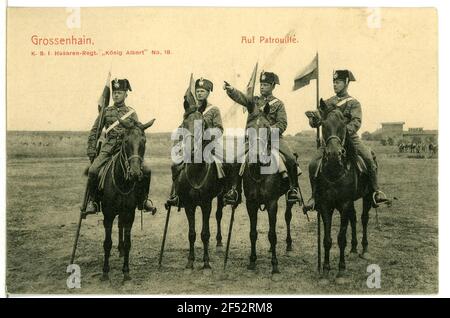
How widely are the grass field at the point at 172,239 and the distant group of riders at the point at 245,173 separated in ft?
1.21

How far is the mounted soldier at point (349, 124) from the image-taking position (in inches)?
380

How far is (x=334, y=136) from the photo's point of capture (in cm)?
888

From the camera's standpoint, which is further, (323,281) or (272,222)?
(323,281)

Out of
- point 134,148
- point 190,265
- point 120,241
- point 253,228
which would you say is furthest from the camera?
point 120,241

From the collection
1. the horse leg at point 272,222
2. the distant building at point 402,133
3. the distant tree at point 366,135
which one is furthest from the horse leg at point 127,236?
the distant building at point 402,133

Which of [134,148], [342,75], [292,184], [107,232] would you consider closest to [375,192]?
[292,184]

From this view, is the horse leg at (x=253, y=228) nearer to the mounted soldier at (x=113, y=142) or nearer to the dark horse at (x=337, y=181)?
the dark horse at (x=337, y=181)

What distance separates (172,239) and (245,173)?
85.4 inches

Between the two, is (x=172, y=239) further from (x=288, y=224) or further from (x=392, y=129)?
(x=392, y=129)

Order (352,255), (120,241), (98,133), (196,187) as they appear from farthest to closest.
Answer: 1. (352,255)
2. (120,241)
3. (98,133)
4. (196,187)

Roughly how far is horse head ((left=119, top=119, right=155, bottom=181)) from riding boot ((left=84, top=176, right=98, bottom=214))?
0.98m

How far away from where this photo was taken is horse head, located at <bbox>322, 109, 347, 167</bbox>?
8.84 metres
